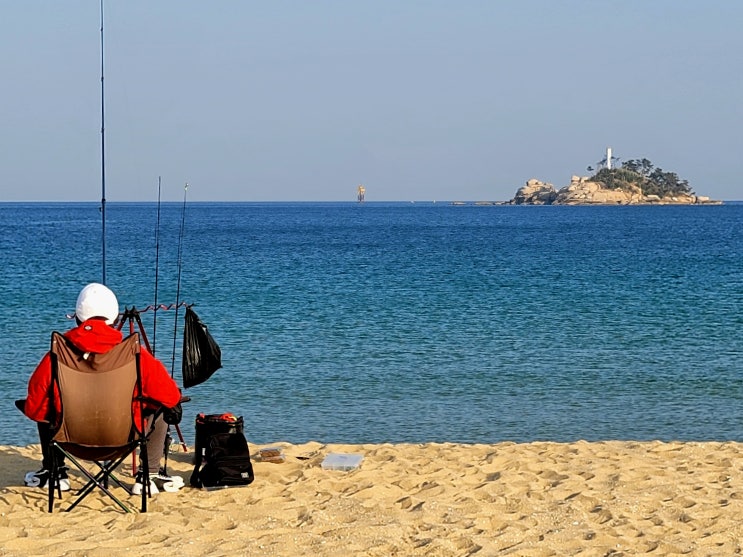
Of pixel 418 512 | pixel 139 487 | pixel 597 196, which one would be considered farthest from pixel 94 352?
pixel 597 196

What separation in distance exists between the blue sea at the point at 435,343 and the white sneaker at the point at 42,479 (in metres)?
1.32

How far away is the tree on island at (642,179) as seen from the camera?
174m

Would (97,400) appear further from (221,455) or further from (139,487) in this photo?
(221,455)

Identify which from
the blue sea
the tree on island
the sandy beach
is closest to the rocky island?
the tree on island

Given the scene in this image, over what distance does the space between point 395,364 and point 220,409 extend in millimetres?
3760

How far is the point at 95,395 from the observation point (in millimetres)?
5773

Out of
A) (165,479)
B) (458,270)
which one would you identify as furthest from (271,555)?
(458,270)

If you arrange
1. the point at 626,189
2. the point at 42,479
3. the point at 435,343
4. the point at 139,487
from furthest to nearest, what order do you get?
the point at 626,189 < the point at 435,343 < the point at 42,479 < the point at 139,487

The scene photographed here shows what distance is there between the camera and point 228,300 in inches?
979

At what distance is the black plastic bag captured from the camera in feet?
23.9

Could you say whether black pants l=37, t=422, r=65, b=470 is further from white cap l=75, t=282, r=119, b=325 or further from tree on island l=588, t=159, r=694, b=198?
tree on island l=588, t=159, r=694, b=198

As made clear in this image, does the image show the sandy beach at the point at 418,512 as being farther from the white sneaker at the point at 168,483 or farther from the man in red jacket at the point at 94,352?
the man in red jacket at the point at 94,352

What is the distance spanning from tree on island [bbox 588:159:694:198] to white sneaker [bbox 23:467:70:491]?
6738 inches

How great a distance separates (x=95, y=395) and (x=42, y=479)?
1155 millimetres
